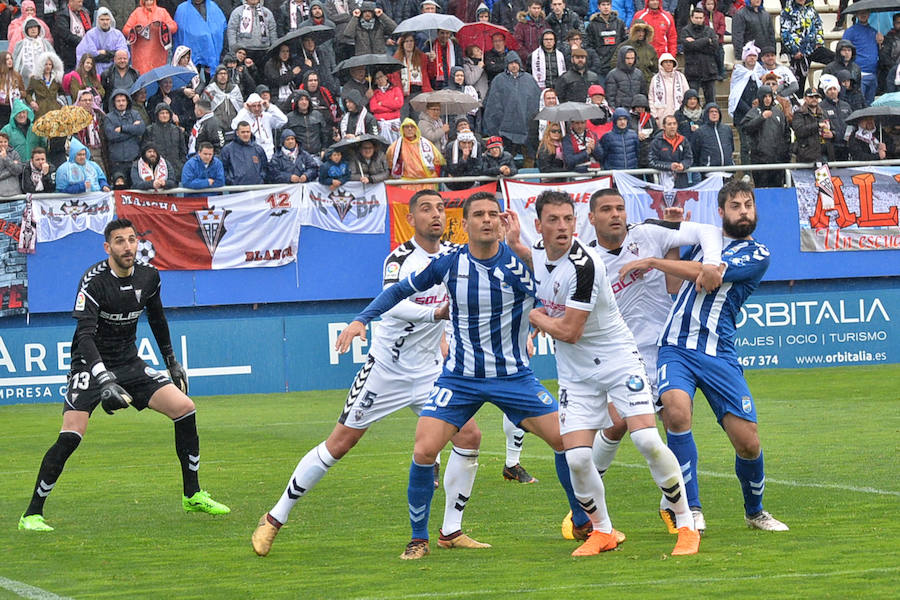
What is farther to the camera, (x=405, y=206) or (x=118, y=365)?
(x=405, y=206)

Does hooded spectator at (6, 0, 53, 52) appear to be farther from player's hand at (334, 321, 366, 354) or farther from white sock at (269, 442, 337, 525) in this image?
player's hand at (334, 321, 366, 354)

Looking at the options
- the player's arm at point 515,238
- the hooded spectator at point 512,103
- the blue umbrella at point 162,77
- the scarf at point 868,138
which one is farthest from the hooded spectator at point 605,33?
the player's arm at point 515,238

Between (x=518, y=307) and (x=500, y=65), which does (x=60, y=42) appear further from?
(x=518, y=307)

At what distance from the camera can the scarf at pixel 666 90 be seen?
2306cm

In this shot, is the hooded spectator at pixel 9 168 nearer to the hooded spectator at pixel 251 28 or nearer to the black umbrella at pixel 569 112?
the hooded spectator at pixel 251 28

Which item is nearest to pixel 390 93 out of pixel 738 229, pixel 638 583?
pixel 738 229

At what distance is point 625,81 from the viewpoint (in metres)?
23.2

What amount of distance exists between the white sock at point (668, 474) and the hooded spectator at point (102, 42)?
642 inches

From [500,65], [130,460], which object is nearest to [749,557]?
[130,460]

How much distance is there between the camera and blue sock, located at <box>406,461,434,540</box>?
8.29m

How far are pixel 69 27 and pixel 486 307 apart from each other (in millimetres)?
16553

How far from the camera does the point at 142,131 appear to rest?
21.1 metres

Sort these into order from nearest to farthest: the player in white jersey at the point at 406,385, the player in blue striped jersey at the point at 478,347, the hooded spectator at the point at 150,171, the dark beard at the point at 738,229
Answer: the player in blue striped jersey at the point at 478,347
the player in white jersey at the point at 406,385
the dark beard at the point at 738,229
the hooded spectator at the point at 150,171

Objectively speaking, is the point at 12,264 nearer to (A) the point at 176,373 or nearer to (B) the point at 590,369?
(A) the point at 176,373
